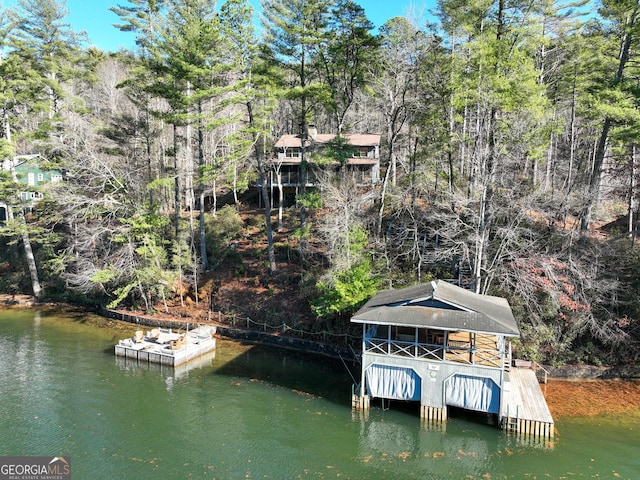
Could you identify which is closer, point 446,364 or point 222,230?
point 446,364

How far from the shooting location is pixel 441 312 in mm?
15266

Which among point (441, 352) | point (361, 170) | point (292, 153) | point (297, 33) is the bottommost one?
point (441, 352)

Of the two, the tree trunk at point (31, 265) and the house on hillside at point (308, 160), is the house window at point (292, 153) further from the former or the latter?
the tree trunk at point (31, 265)

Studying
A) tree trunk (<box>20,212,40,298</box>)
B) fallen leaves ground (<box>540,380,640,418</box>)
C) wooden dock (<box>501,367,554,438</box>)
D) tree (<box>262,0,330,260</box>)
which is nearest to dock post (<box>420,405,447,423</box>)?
wooden dock (<box>501,367,554,438</box>)

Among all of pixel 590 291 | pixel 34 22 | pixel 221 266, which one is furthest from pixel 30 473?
pixel 34 22

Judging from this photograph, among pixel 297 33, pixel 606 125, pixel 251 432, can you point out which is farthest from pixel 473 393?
pixel 297 33

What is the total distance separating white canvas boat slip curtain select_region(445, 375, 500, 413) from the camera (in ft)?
47.4

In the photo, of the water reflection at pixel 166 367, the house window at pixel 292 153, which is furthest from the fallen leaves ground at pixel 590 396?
the house window at pixel 292 153

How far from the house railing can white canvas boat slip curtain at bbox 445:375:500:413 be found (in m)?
0.61

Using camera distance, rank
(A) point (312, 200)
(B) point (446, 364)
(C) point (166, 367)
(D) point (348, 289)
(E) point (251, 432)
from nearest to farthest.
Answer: (E) point (251, 432)
(B) point (446, 364)
(D) point (348, 289)
(C) point (166, 367)
(A) point (312, 200)

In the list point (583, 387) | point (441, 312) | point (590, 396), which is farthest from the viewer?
point (583, 387)

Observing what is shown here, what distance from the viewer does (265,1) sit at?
979 inches

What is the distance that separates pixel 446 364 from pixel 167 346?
1331 centimetres

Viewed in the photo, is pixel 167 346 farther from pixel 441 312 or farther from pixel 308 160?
pixel 308 160
